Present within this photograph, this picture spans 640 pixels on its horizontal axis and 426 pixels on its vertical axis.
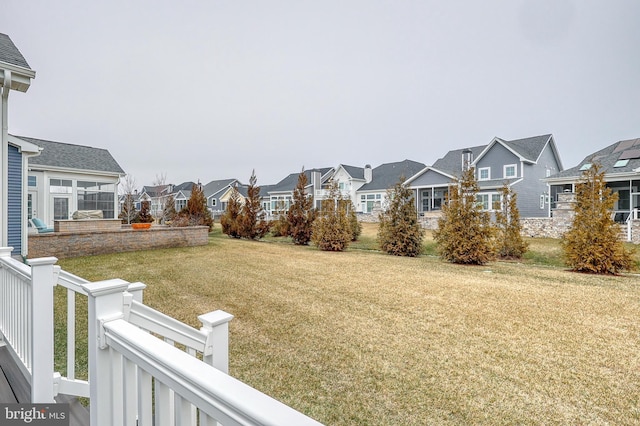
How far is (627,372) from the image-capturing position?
10.8ft

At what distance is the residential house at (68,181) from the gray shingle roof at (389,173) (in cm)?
2211

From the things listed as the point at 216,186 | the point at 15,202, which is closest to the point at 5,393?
the point at 15,202

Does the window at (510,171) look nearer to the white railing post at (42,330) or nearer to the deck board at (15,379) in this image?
the white railing post at (42,330)

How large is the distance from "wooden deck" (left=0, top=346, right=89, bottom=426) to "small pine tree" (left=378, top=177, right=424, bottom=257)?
10.6 metres

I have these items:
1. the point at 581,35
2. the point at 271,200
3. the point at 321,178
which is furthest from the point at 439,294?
the point at 271,200

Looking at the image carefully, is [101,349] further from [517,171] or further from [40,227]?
[517,171]

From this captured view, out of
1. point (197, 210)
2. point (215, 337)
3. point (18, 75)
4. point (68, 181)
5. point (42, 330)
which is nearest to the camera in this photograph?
point (215, 337)

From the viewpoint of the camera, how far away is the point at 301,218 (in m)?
15.6

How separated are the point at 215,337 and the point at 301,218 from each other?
14037 millimetres

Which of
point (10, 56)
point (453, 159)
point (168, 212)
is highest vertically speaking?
point (453, 159)

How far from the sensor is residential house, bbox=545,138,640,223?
1582 centimetres

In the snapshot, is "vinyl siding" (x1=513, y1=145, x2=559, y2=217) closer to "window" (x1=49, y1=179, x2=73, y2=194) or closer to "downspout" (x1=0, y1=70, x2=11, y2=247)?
"downspout" (x1=0, y1=70, x2=11, y2=247)

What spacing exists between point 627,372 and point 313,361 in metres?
3.34

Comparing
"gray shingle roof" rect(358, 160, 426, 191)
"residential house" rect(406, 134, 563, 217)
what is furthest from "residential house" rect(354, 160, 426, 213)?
"residential house" rect(406, 134, 563, 217)
